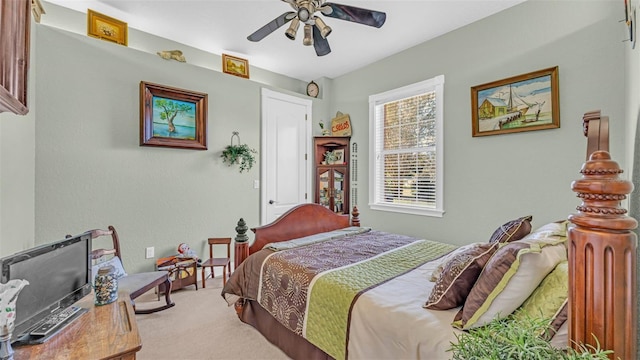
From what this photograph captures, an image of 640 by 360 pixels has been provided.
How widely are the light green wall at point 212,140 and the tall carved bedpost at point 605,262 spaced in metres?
2.30

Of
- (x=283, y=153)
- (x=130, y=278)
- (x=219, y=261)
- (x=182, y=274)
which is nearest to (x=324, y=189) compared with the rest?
(x=283, y=153)

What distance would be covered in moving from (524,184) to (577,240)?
8.12ft

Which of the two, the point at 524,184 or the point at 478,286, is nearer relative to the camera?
the point at 478,286

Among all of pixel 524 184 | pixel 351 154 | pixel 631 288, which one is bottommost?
pixel 631 288

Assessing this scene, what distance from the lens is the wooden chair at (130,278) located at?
223 centimetres

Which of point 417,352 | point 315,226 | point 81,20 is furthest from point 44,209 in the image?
point 417,352

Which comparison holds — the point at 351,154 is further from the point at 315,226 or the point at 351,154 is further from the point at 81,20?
the point at 81,20

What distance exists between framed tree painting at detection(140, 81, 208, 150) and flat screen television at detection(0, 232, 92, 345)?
1855 mm

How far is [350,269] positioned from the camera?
1838 millimetres

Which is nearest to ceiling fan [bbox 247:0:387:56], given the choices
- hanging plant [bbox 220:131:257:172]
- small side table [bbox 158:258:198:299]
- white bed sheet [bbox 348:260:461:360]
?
hanging plant [bbox 220:131:257:172]

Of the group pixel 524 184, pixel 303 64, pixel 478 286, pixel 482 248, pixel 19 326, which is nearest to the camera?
pixel 19 326

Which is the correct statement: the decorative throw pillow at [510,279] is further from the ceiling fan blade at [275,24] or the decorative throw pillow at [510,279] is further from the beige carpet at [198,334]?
the ceiling fan blade at [275,24]

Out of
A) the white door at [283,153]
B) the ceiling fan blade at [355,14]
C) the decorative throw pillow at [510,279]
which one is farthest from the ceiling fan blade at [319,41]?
the decorative throw pillow at [510,279]

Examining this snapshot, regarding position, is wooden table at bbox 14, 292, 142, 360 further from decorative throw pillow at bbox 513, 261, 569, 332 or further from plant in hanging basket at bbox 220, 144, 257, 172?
plant in hanging basket at bbox 220, 144, 257, 172
